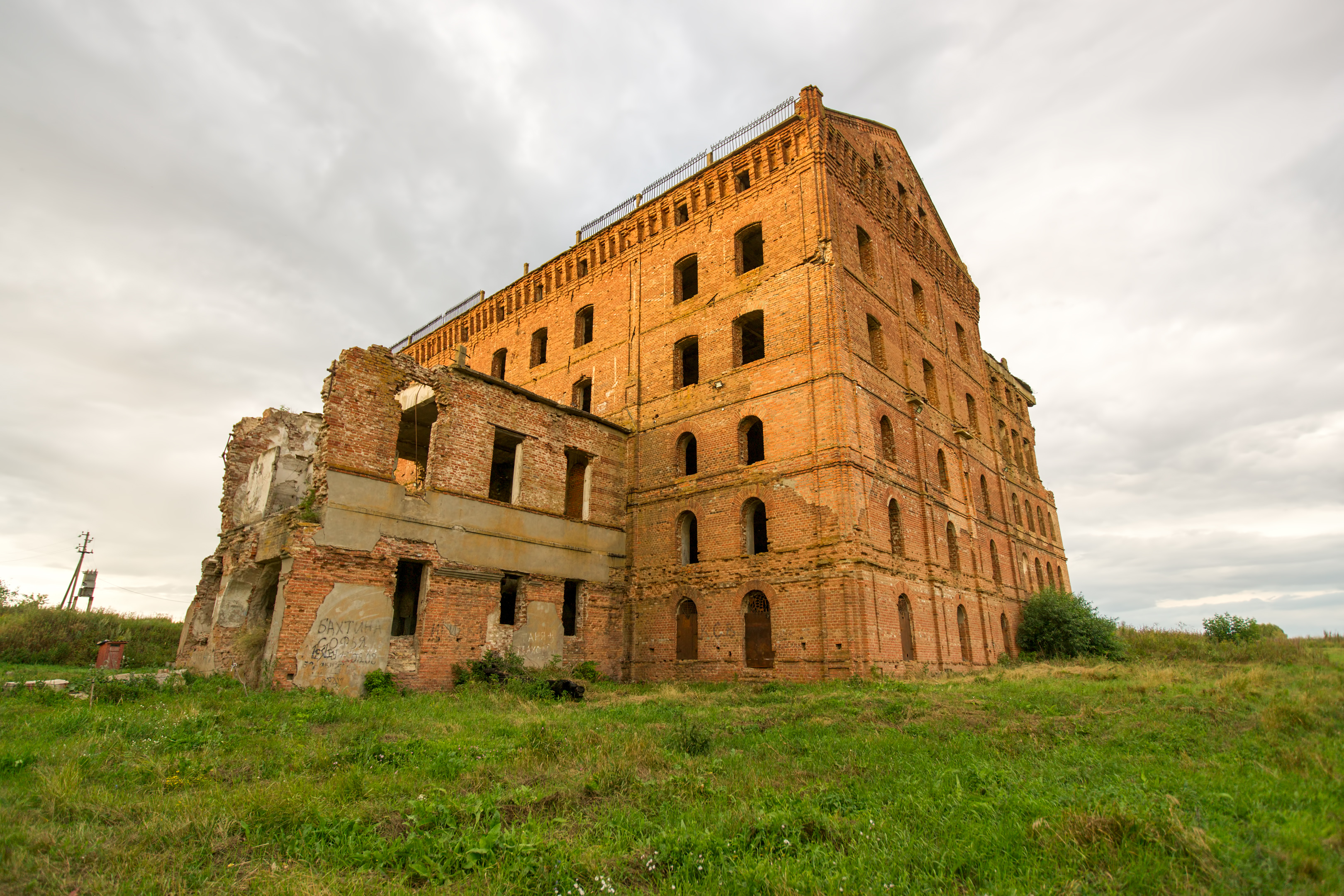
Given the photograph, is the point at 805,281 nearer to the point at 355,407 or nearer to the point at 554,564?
the point at 554,564

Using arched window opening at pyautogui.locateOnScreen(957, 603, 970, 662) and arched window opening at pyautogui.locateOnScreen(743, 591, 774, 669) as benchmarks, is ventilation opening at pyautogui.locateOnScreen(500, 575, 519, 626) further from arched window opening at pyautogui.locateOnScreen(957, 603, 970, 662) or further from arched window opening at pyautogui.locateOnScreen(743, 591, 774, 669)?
arched window opening at pyautogui.locateOnScreen(957, 603, 970, 662)

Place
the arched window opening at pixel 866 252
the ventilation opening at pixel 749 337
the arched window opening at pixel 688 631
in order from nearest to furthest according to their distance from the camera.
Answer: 1. the arched window opening at pixel 688 631
2. the ventilation opening at pixel 749 337
3. the arched window opening at pixel 866 252

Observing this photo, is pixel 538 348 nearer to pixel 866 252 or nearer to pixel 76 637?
pixel 866 252

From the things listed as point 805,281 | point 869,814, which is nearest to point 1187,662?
point 805,281

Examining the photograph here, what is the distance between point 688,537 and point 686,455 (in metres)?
2.36

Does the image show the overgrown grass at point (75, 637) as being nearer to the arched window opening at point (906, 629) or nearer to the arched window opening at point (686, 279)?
the arched window opening at point (686, 279)

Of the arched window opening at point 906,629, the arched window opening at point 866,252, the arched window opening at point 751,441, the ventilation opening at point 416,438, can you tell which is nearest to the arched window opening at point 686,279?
the arched window opening at point 751,441

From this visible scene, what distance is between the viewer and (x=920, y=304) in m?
22.1

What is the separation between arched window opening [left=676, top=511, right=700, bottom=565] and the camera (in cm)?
1766

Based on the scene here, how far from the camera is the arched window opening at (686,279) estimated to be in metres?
20.0

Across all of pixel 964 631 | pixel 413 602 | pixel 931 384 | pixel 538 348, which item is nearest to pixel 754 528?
pixel 964 631

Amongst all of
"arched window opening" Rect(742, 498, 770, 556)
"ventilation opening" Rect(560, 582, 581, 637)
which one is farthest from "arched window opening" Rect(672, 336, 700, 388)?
"ventilation opening" Rect(560, 582, 581, 637)

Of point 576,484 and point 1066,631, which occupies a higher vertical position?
point 576,484

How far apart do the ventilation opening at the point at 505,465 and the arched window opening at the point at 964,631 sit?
1249 cm
